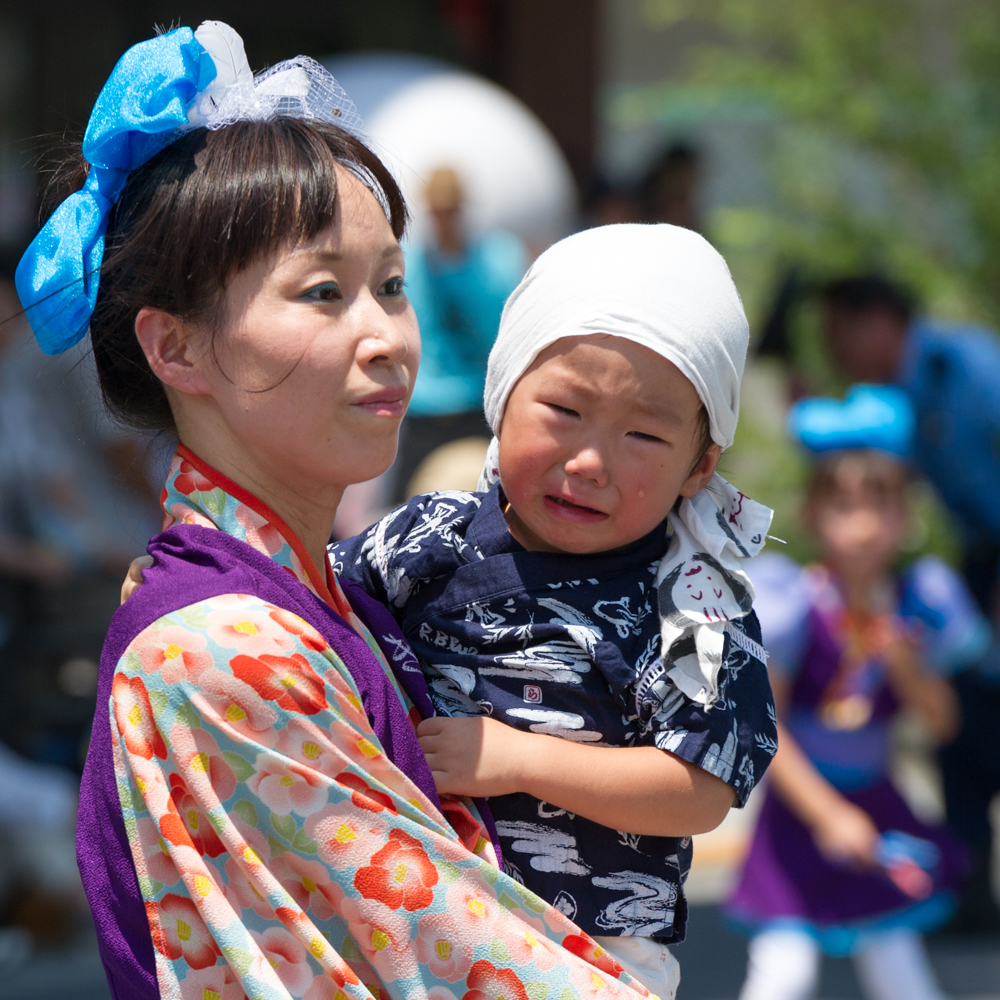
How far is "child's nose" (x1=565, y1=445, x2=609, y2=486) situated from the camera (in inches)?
53.6

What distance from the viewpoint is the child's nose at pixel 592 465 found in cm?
136

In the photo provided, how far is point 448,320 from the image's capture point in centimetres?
446

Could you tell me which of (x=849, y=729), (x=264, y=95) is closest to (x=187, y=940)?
(x=264, y=95)

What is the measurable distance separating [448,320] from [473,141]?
0.89 metres

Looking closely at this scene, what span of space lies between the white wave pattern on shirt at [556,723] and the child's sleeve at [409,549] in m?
0.18

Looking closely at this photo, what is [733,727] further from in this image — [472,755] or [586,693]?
[472,755]

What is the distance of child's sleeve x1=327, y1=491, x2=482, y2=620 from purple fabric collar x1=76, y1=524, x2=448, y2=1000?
183mm

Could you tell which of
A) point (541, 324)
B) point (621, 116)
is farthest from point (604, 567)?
point (621, 116)

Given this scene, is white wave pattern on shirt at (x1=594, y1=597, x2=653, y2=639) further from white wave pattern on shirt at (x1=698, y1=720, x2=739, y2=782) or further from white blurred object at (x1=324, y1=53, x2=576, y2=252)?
white blurred object at (x1=324, y1=53, x2=576, y2=252)

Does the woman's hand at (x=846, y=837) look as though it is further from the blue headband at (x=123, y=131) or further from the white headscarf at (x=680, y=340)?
the blue headband at (x=123, y=131)

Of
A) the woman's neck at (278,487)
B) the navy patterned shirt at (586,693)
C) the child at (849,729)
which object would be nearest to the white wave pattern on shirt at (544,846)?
the navy patterned shirt at (586,693)

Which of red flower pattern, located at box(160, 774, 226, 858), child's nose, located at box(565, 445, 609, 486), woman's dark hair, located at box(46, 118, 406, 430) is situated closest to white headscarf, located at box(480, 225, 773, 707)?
child's nose, located at box(565, 445, 609, 486)

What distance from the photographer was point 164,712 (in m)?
1.14

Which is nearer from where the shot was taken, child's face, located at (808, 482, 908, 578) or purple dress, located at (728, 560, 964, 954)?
purple dress, located at (728, 560, 964, 954)
